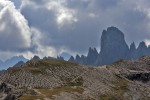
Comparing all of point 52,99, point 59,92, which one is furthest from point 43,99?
point 59,92

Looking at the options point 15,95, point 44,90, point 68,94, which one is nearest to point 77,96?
point 68,94

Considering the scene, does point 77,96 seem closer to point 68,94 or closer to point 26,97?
point 68,94

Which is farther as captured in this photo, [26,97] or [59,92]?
[59,92]

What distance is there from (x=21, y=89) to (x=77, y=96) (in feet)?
91.2

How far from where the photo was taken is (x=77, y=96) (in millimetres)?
193000

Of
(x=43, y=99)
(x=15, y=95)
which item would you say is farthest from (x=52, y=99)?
(x=15, y=95)

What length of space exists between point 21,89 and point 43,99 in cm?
2664

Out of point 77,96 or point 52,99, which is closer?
point 52,99

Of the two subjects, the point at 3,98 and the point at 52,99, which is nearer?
the point at 52,99

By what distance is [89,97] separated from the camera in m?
198

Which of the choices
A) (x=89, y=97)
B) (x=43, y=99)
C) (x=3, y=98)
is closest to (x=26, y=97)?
(x=43, y=99)

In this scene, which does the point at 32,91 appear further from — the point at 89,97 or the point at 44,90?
the point at 89,97

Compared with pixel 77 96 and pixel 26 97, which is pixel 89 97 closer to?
pixel 77 96

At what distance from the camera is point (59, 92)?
7608 inches
